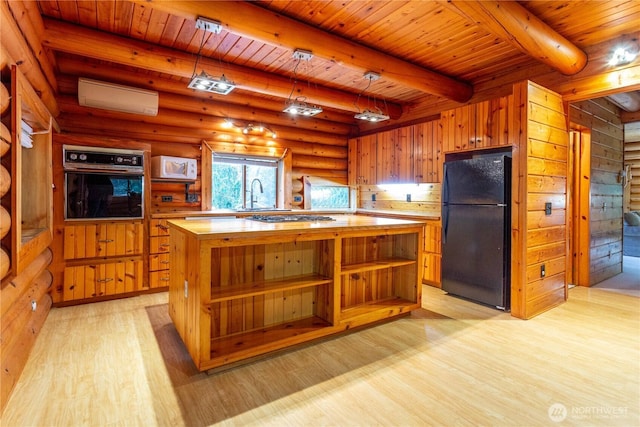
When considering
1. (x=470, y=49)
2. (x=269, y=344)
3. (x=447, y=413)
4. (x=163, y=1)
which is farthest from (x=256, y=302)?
(x=470, y=49)

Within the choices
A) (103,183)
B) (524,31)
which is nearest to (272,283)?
(103,183)

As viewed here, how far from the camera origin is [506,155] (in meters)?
3.50

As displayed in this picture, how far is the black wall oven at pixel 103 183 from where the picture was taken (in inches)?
139

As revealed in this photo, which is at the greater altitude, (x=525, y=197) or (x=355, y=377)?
(x=525, y=197)

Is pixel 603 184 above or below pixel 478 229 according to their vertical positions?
above

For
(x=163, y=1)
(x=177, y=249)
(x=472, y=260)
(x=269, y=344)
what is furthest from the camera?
(x=472, y=260)

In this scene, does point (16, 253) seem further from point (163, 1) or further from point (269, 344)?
point (163, 1)

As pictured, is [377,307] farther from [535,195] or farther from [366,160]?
[366,160]

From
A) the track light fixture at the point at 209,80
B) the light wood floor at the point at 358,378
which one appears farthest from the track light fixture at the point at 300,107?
the light wood floor at the point at 358,378

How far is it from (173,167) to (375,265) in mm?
3011

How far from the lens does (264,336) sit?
257cm

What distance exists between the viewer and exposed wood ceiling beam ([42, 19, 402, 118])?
2915 millimetres

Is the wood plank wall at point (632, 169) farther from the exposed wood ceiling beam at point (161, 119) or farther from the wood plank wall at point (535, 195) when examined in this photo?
the exposed wood ceiling beam at point (161, 119)

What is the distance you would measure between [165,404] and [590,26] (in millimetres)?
4727
